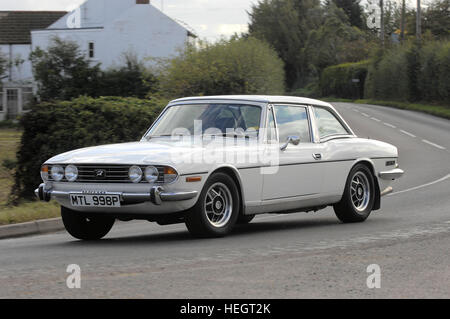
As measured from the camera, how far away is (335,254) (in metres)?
7.41

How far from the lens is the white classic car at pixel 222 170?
8.05 meters

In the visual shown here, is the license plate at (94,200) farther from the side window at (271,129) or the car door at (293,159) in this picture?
the side window at (271,129)

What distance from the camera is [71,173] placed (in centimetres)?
836

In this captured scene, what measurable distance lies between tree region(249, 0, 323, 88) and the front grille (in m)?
88.6

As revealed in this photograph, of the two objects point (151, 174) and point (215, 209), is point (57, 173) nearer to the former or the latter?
point (151, 174)

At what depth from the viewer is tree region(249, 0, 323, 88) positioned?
98875mm

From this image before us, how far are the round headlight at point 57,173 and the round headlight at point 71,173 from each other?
4.1 inches

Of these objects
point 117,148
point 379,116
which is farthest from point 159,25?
point 117,148

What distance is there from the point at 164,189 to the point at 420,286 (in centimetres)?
296

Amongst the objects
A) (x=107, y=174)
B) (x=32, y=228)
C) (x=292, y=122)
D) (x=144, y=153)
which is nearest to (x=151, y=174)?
(x=144, y=153)

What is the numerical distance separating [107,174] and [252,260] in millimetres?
1974

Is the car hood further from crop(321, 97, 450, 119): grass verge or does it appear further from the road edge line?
crop(321, 97, 450, 119): grass verge

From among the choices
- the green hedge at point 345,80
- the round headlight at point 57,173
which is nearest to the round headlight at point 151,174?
the round headlight at point 57,173

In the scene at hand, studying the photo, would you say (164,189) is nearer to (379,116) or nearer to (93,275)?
(93,275)
